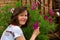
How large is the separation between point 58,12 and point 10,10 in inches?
98.2

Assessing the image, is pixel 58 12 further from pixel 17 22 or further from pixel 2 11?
pixel 17 22

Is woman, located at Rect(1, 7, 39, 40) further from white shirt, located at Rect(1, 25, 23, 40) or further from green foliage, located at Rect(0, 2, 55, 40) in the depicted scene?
green foliage, located at Rect(0, 2, 55, 40)

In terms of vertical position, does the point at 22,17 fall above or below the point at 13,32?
above

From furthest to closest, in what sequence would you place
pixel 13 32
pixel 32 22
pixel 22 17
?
pixel 32 22, pixel 22 17, pixel 13 32

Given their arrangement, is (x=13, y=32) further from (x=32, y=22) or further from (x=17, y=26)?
(x=32, y=22)

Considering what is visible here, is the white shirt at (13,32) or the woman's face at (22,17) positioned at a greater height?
the woman's face at (22,17)

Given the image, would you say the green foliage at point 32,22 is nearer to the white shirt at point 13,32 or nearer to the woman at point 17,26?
the woman at point 17,26

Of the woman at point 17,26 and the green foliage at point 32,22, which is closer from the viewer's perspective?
the woman at point 17,26

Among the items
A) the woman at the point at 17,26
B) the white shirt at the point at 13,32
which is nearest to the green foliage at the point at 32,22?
the woman at the point at 17,26

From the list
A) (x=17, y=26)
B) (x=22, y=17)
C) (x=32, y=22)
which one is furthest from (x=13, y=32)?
(x=32, y=22)

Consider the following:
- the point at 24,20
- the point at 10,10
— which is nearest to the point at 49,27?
the point at 10,10

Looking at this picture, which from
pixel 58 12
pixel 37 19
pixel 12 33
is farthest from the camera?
pixel 58 12

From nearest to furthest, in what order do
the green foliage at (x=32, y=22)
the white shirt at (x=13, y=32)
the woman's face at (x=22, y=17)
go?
the white shirt at (x=13, y=32)
the woman's face at (x=22, y=17)
the green foliage at (x=32, y=22)

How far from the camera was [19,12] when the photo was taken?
364 centimetres
